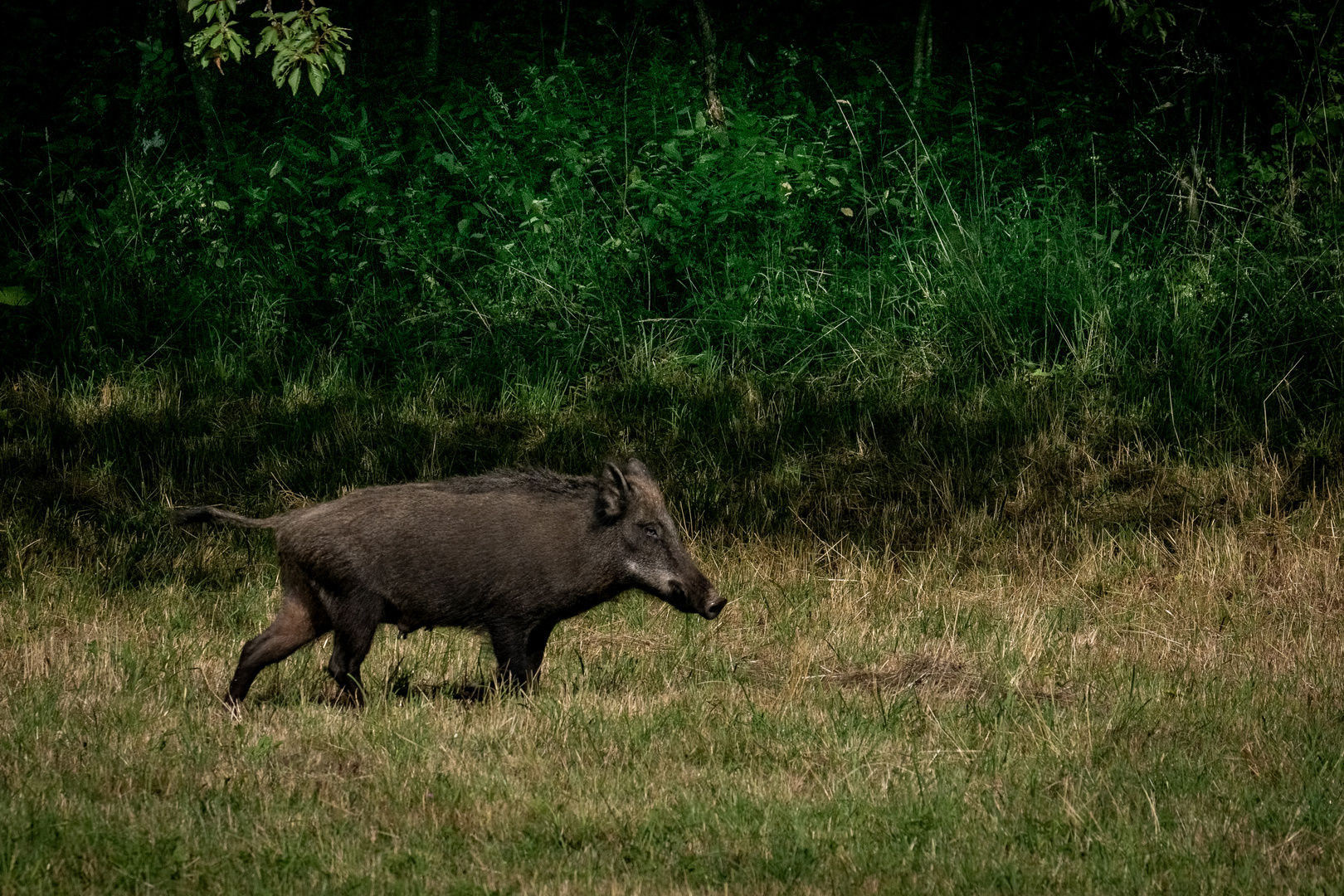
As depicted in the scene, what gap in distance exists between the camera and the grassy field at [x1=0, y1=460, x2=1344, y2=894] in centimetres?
467

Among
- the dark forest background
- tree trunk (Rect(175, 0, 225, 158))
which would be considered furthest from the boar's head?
tree trunk (Rect(175, 0, 225, 158))

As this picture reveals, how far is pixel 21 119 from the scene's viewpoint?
1345 centimetres

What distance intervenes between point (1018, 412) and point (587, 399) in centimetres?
272

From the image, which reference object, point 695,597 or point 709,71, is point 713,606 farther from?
point 709,71

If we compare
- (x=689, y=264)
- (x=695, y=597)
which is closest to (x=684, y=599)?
(x=695, y=597)

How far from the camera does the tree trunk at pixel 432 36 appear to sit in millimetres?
13852

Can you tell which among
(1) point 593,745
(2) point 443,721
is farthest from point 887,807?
(2) point 443,721

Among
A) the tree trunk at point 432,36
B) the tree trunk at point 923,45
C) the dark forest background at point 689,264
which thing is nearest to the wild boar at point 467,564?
the dark forest background at point 689,264

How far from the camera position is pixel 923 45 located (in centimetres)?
1377

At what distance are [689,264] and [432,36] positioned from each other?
3.82 m

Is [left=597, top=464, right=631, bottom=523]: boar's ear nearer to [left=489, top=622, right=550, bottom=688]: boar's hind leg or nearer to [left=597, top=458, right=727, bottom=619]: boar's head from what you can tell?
[left=597, top=458, right=727, bottom=619]: boar's head

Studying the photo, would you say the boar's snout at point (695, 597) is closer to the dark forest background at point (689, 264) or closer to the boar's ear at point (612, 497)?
the boar's ear at point (612, 497)

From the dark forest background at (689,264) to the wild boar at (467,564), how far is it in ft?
8.87

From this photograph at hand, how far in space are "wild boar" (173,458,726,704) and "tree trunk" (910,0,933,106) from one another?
7462 millimetres
